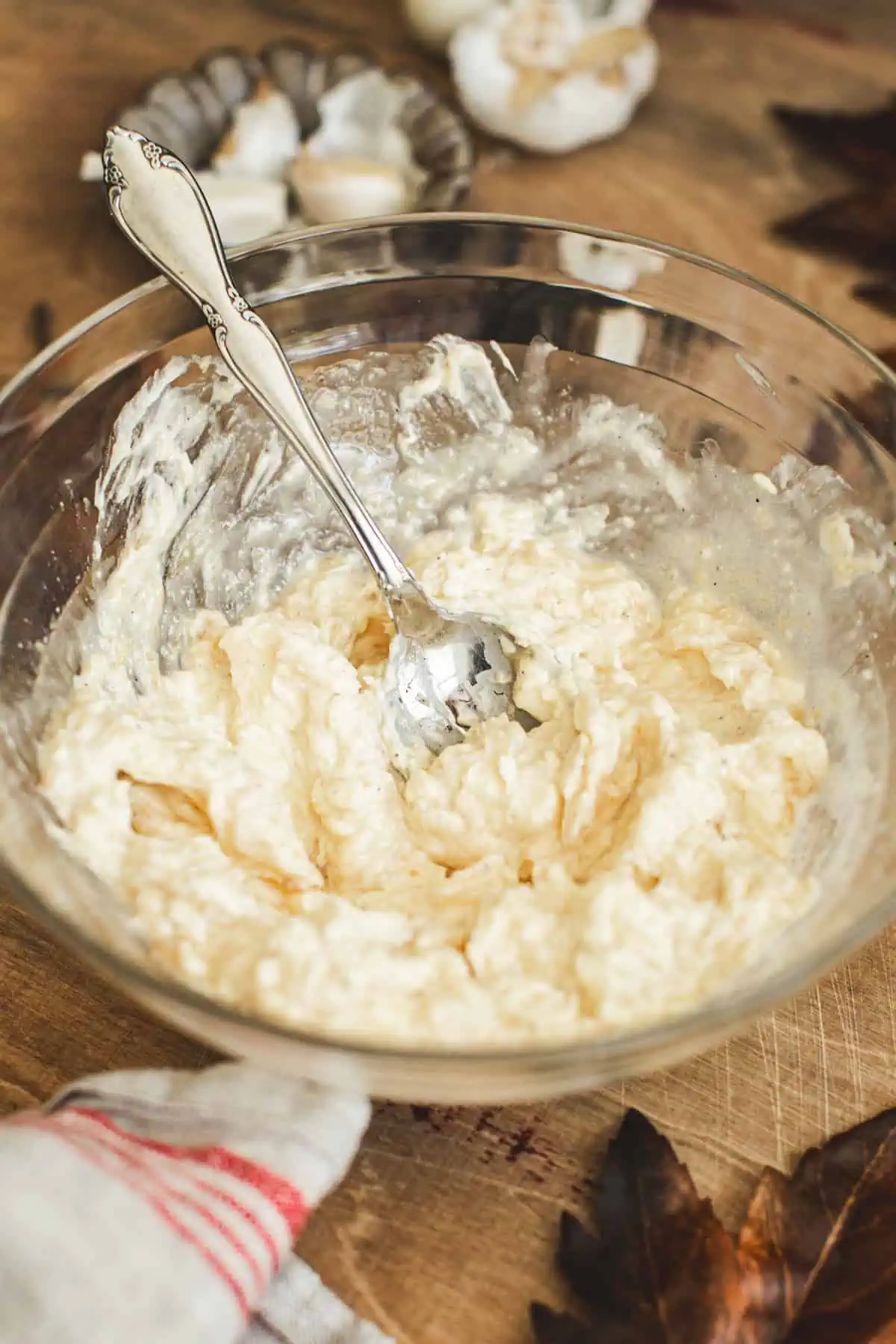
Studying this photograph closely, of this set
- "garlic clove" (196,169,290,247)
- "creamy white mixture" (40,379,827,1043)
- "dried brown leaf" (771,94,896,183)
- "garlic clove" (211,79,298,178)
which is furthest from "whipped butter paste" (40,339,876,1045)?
"dried brown leaf" (771,94,896,183)

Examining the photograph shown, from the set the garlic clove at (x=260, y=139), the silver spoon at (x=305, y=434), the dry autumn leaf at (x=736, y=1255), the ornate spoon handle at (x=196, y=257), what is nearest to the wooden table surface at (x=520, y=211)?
the dry autumn leaf at (x=736, y=1255)

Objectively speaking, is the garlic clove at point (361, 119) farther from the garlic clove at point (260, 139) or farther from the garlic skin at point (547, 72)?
the garlic skin at point (547, 72)

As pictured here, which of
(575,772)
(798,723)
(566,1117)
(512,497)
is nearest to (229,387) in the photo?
(512,497)

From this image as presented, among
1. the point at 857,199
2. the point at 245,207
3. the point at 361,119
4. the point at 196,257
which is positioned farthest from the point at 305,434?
the point at 857,199

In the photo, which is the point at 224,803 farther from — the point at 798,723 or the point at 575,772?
the point at 798,723

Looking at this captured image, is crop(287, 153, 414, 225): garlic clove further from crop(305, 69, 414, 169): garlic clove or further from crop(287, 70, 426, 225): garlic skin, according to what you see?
crop(305, 69, 414, 169): garlic clove
